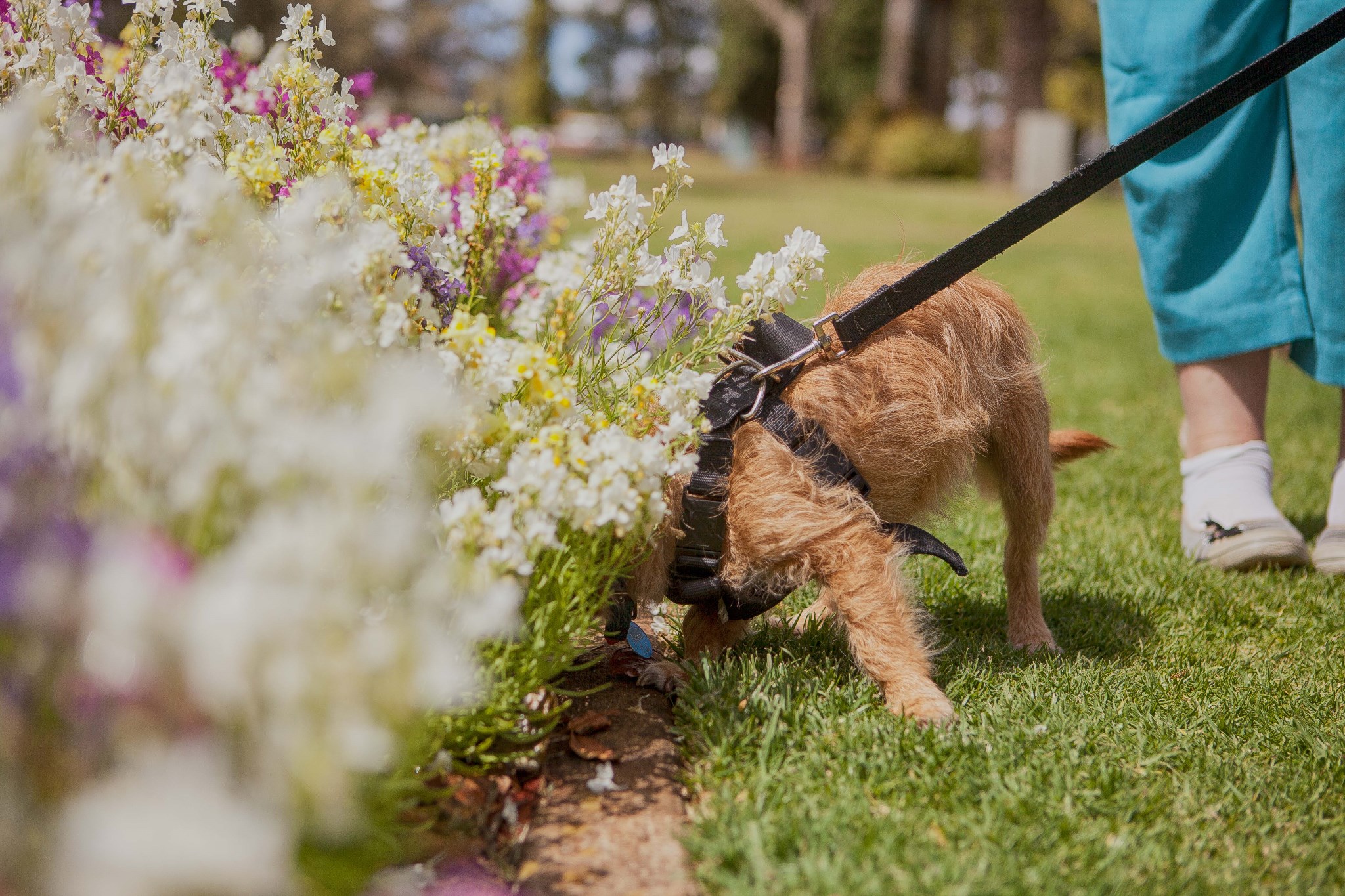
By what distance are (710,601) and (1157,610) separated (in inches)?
57.8

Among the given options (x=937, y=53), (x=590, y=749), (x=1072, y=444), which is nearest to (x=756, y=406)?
(x=590, y=749)

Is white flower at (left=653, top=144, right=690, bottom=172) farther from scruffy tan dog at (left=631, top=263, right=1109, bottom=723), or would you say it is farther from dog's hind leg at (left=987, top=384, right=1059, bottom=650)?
dog's hind leg at (left=987, top=384, right=1059, bottom=650)

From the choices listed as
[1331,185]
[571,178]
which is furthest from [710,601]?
[571,178]

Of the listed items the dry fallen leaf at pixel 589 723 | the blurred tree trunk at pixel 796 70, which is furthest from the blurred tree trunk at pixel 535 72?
the dry fallen leaf at pixel 589 723

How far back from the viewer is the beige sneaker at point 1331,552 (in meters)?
3.23

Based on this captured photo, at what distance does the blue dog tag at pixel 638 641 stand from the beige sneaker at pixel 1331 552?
2.38 meters

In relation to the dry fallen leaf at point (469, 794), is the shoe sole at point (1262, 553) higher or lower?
higher

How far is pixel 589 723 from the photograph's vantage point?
2.08 m

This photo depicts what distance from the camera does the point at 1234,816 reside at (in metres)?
1.88

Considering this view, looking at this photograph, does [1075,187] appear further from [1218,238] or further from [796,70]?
[796,70]

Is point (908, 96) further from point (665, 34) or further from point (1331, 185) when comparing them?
point (1331, 185)

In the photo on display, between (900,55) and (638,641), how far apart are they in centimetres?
2959

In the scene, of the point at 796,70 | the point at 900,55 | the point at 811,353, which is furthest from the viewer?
the point at 796,70

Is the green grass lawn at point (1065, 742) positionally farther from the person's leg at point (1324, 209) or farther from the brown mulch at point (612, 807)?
the person's leg at point (1324, 209)
